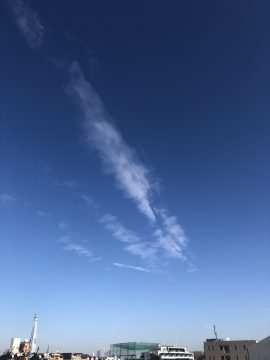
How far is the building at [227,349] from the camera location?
121m

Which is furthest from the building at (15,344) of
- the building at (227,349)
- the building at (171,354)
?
the building at (227,349)

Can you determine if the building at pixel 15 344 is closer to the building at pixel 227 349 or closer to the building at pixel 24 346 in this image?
the building at pixel 24 346

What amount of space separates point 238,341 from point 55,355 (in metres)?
84.0

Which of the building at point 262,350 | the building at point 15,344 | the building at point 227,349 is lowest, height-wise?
the building at point 262,350

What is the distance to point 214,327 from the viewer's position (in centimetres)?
15100

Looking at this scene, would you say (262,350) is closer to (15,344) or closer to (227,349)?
(227,349)

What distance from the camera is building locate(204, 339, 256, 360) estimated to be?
121 m

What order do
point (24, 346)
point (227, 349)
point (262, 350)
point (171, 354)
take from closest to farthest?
point (262, 350) < point (227, 349) < point (171, 354) < point (24, 346)

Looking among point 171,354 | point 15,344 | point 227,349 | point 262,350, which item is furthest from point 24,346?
point 262,350

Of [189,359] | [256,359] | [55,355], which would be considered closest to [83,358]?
[55,355]

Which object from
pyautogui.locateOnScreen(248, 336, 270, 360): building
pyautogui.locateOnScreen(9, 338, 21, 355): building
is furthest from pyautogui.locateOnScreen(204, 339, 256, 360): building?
pyautogui.locateOnScreen(9, 338, 21, 355): building

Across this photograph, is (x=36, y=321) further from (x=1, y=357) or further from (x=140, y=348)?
(x=140, y=348)

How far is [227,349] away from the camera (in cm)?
12612

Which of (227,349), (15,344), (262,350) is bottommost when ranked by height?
(262,350)
